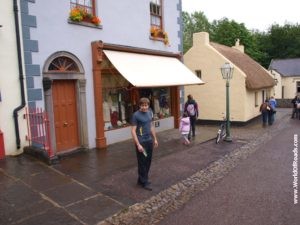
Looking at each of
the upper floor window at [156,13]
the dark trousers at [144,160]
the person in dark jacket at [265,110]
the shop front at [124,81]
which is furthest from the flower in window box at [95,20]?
the person in dark jacket at [265,110]

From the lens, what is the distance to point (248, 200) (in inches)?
245

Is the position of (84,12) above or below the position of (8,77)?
above

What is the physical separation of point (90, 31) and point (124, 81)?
259 cm

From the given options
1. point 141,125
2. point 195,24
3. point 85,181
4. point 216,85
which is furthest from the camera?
point 195,24

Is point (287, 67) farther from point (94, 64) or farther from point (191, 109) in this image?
point (94, 64)

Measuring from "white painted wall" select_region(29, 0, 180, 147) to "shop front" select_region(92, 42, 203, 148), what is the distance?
27 cm

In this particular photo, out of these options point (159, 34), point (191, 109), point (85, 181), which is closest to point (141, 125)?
point (85, 181)

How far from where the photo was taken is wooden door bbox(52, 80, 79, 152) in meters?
9.45

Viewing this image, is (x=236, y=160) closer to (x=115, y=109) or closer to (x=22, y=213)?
(x=115, y=109)

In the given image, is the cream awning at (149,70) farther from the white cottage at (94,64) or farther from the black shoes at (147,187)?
the black shoes at (147,187)

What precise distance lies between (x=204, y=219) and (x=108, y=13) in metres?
7.82

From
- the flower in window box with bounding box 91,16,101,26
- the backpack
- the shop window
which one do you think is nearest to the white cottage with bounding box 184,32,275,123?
the backpack

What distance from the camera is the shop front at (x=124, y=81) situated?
1034cm

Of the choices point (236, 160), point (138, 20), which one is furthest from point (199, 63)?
point (236, 160)
